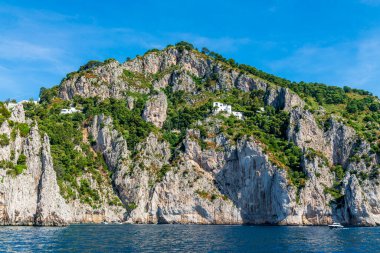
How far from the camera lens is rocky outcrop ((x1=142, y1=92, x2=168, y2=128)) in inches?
6668

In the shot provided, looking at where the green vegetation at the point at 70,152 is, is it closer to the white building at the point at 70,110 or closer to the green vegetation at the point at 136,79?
the white building at the point at 70,110

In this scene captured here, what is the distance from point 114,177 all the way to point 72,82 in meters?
56.5

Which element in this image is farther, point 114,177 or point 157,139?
point 157,139

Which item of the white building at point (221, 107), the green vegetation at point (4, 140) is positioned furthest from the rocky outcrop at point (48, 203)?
the white building at point (221, 107)

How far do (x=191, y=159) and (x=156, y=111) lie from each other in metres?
33.6

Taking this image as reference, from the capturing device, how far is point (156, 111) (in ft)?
560

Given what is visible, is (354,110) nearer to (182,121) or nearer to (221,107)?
(221,107)

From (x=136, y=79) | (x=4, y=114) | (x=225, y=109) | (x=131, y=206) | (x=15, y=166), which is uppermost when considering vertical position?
(x=136, y=79)

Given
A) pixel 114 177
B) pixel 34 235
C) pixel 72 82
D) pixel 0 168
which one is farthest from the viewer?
pixel 72 82

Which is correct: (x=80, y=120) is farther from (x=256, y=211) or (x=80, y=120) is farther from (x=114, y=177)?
(x=256, y=211)

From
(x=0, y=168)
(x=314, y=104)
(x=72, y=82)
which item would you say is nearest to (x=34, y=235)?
(x=0, y=168)

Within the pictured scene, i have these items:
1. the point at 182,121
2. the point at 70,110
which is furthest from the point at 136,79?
the point at 70,110

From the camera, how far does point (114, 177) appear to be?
14362 centimetres

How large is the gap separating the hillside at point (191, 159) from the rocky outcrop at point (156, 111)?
1.34ft
